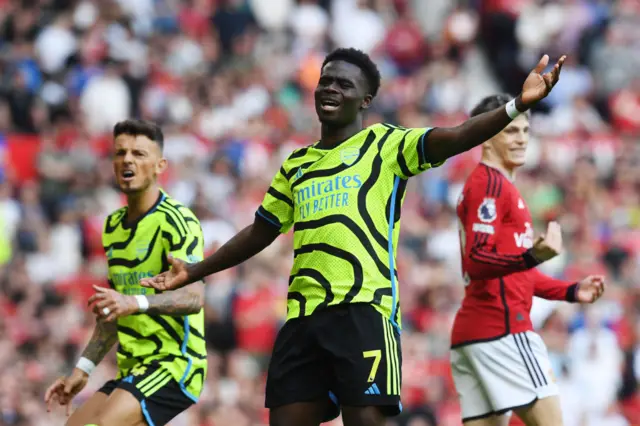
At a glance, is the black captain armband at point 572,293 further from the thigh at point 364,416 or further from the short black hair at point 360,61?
the thigh at point 364,416

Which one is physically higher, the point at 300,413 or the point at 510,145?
the point at 510,145

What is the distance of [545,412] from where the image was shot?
8.15 m

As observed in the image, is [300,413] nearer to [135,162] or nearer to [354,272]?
[354,272]

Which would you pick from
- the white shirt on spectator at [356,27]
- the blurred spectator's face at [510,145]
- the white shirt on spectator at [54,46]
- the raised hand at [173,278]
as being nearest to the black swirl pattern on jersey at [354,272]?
the raised hand at [173,278]

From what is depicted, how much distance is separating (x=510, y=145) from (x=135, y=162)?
99.9 inches

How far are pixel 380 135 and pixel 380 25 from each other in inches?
548

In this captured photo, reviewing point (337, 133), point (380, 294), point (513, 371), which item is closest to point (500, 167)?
point (513, 371)

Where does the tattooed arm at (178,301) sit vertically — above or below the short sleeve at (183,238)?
below

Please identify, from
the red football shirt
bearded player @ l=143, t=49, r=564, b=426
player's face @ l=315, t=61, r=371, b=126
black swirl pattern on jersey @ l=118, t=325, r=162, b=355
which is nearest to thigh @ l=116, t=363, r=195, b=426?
black swirl pattern on jersey @ l=118, t=325, r=162, b=355

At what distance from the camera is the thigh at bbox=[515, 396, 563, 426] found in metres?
8.13

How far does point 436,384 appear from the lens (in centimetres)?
1380

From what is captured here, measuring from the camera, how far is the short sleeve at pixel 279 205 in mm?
7355

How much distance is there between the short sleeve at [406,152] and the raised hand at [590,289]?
2104 mm

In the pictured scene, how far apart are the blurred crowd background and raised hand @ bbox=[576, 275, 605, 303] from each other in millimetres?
3626
